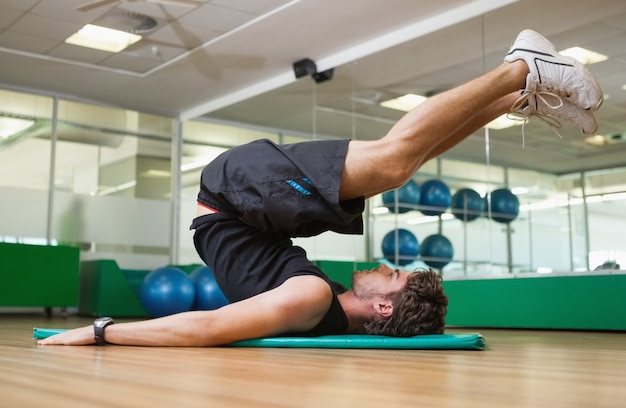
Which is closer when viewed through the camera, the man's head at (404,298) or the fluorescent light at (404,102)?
the man's head at (404,298)

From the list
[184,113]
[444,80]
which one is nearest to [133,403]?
[444,80]

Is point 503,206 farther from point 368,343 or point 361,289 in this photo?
point 368,343

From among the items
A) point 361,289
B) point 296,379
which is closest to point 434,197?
point 361,289

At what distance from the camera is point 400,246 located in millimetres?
7453

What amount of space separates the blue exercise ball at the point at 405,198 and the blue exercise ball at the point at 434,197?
0.25 feet

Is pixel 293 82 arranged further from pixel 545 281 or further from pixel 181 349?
pixel 181 349

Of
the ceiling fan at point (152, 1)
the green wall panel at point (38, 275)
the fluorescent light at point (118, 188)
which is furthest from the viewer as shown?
the fluorescent light at point (118, 188)

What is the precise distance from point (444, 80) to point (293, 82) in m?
2.06

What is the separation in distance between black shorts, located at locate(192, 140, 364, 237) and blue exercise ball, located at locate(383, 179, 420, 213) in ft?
15.1

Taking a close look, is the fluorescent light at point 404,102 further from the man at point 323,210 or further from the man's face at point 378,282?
the man's face at point 378,282

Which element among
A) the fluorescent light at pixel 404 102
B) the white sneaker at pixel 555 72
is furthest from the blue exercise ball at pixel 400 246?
the white sneaker at pixel 555 72

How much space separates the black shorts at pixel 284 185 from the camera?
265 cm

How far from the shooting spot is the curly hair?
280 cm

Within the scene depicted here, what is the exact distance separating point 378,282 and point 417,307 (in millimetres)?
177
